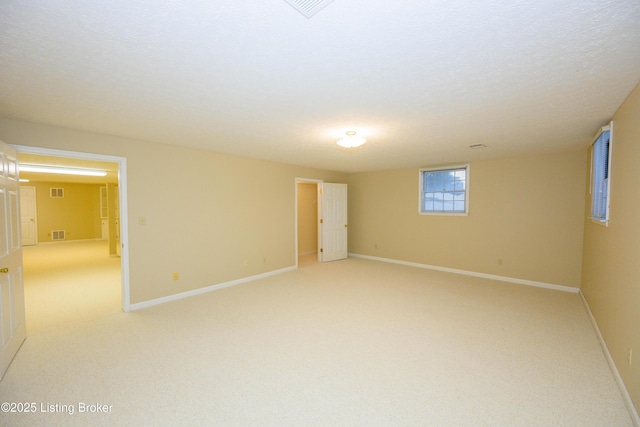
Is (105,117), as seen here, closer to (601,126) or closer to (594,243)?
(601,126)

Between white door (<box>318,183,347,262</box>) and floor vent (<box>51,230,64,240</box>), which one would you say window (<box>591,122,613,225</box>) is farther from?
floor vent (<box>51,230,64,240</box>)

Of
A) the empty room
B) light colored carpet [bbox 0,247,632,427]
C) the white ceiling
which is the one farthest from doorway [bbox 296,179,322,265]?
the white ceiling

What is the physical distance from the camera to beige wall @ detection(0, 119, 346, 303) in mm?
3623

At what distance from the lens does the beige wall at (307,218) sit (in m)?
7.86

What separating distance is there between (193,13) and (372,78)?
3.85 feet

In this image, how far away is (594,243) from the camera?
3.49 metres

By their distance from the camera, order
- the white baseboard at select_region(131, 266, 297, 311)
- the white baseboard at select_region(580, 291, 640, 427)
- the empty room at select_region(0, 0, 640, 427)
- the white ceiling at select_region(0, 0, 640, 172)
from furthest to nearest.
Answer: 1. the white baseboard at select_region(131, 266, 297, 311)
2. the white baseboard at select_region(580, 291, 640, 427)
3. the empty room at select_region(0, 0, 640, 427)
4. the white ceiling at select_region(0, 0, 640, 172)

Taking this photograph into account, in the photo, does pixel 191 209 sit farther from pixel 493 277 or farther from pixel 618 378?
pixel 493 277

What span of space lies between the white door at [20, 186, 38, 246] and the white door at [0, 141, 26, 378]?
30.0 ft

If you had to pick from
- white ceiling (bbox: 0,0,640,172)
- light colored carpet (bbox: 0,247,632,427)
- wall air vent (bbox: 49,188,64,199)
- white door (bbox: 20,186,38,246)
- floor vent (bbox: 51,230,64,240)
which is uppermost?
white ceiling (bbox: 0,0,640,172)

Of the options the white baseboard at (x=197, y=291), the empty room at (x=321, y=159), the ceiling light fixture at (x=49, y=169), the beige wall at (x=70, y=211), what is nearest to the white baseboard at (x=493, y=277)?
the empty room at (x=321, y=159)

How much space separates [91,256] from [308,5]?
9.13 m

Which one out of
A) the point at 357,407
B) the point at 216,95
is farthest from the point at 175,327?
the point at 216,95

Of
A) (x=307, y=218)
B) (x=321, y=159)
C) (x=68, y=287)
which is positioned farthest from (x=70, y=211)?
(x=321, y=159)
